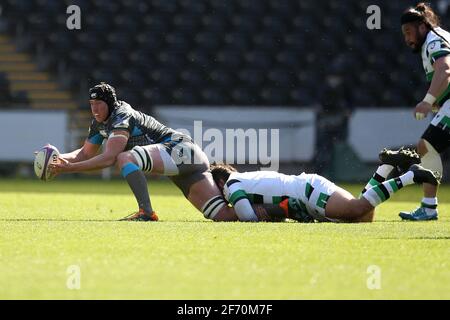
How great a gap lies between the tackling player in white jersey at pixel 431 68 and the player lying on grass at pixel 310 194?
0.47 metres

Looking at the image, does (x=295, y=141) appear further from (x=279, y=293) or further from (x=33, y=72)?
(x=279, y=293)

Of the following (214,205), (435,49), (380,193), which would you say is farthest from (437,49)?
(214,205)

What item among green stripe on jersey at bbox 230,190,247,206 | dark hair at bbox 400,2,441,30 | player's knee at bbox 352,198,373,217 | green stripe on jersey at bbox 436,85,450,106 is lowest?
player's knee at bbox 352,198,373,217

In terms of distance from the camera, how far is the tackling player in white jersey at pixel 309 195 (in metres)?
8.59

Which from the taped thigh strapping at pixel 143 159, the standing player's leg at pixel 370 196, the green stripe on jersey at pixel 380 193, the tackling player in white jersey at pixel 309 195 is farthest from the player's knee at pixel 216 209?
the green stripe on jersey at pixel 380 193

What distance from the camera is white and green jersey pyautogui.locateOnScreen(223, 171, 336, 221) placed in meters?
8.66

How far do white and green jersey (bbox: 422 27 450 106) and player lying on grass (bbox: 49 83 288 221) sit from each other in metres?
1.84

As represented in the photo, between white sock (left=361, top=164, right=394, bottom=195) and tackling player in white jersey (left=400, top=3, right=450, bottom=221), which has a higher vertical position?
tackling player in white jersey (left=400, top=3, right=450, bottom=221)

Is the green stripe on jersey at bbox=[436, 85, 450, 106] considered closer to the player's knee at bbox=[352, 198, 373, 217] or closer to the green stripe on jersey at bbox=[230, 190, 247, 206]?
the player's knee at bbox=[352, 198, 373, 217]

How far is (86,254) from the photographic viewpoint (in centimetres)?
660

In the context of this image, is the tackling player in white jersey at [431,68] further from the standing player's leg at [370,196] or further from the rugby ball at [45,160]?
the rugby ball at [45,160]

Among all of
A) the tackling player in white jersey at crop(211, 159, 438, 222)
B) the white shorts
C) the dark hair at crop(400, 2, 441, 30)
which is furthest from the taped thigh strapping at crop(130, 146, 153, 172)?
the dark hair at crop(400, 2, 441, 30)
